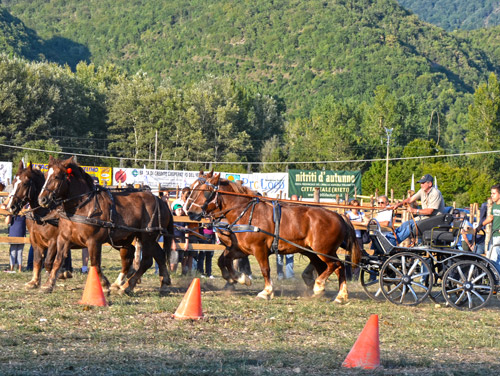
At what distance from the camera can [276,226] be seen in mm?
12383

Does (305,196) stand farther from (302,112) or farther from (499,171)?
(302,112)

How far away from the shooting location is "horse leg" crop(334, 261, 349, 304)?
1204cm

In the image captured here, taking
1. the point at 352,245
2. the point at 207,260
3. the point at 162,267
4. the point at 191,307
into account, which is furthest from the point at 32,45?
the point at 191,307

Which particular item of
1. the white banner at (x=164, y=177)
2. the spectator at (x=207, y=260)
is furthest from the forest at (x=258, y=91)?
the spectator at (x=207, y=260)

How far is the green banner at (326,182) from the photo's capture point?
A: 41.0m

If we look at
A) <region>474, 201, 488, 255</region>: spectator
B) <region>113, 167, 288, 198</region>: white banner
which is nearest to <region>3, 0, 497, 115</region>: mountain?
<region>113, 167, 288, 198</region>: white banner

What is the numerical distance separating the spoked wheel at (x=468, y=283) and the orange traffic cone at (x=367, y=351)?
461cm

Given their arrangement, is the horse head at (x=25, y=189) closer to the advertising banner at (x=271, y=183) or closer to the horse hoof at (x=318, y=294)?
the horse hoof at (x=318, y=294)

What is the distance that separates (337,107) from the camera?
87.1 meters

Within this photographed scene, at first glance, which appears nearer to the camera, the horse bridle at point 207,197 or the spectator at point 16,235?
the horse bridle at point 207,197

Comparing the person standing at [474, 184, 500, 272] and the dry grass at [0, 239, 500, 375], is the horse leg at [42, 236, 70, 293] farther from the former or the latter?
the person standing at [474, 184, 500, 272]

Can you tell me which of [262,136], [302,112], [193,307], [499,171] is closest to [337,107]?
[262,136]

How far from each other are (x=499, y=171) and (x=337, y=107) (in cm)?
2368

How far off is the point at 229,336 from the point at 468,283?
4857 millimetres
